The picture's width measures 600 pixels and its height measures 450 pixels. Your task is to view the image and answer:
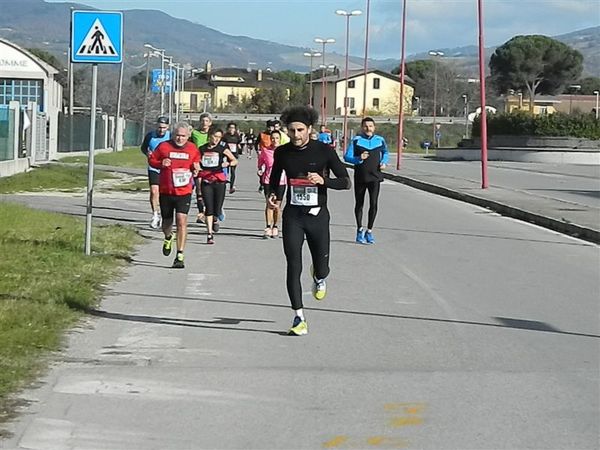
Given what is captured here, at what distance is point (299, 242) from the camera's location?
9570 mm

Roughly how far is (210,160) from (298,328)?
7.47m

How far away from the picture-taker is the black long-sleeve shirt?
9.59m

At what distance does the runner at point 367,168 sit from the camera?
17.0m

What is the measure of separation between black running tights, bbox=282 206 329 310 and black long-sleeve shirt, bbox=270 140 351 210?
0.10 meters

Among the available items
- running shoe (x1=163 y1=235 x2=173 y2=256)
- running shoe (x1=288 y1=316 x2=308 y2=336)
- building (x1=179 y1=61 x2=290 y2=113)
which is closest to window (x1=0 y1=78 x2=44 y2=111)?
running shoe (x1=163 y1=235 x2=173 y2=256)

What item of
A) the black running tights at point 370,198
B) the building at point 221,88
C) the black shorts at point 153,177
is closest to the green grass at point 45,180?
the black shorts at point 153,177

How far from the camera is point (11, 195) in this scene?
26031mm

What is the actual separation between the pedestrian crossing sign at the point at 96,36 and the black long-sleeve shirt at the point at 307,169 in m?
4.64

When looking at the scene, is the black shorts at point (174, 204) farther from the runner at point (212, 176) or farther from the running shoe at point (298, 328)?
the running shoe at point (298, 328)

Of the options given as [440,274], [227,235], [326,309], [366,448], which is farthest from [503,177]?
[366,448]

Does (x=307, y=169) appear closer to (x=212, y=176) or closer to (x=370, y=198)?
(x=212, y=176)

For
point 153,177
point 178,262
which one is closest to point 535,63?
point 153,177

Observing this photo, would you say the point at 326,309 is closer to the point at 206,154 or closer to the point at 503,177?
the point at 206,154

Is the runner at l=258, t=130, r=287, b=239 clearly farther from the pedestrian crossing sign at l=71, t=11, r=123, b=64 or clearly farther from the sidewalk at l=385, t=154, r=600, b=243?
Answer: the sidewalk at l=385, t=154, r=600, b=243
